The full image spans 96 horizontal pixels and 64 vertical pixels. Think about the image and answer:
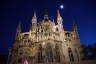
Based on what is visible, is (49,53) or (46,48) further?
(46,48)

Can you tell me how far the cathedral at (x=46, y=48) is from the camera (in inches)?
1535

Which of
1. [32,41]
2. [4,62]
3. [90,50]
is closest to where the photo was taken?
[90,50]

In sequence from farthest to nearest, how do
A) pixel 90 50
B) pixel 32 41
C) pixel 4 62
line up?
pixel 4 62
pixel 32 41
pixel 90 50

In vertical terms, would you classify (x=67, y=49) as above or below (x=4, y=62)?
above

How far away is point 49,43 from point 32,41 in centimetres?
658

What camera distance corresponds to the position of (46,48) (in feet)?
132

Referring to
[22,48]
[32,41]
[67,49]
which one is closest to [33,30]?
[32,41]

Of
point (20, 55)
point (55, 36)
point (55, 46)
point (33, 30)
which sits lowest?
point (20, 55)

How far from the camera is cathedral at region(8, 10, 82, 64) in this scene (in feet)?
128

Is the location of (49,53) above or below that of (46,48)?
below

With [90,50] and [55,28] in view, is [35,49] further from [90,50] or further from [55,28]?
[90,50]

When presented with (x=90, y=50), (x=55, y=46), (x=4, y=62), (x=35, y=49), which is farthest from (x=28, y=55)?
(x=90, y=50)

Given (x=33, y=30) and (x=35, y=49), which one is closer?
(x=35, y=49)

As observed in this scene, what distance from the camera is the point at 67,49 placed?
136 ft
